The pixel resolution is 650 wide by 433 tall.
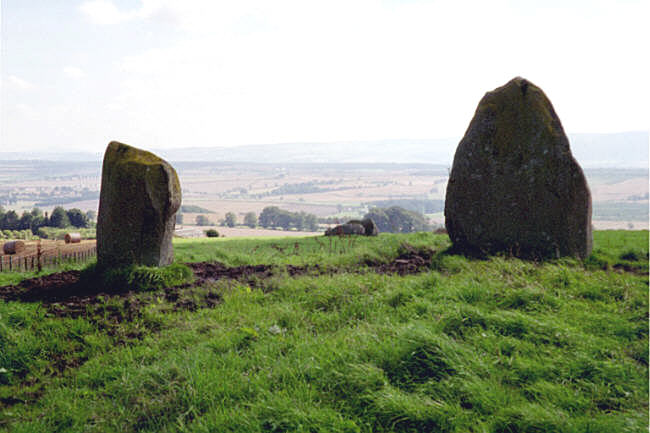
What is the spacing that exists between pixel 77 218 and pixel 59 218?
6.63 ft

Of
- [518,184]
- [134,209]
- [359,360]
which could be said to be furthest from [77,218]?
[359,360]

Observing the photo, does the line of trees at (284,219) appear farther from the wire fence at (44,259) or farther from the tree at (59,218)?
the wire fence at (44,259)

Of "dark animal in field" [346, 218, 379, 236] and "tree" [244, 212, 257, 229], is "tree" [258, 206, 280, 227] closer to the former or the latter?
"tree" [244, 212, 257, 229]

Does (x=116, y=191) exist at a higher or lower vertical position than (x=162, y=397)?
higher

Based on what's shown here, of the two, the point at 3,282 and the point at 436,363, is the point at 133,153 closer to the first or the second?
the point at 3,282

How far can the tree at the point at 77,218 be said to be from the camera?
45.9 meters

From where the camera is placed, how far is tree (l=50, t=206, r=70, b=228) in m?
43.9

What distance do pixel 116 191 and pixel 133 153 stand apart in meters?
1.00

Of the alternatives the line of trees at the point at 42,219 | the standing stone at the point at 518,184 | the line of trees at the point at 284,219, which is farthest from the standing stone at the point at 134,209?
the line of trees at the point at 284,219

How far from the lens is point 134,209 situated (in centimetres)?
993

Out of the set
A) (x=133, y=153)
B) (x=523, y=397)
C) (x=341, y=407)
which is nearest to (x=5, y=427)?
(x=341, y=407)

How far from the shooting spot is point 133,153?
10.4 metres

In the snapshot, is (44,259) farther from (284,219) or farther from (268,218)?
(268,218)

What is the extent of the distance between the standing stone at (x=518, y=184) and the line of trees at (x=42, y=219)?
4059 cm
